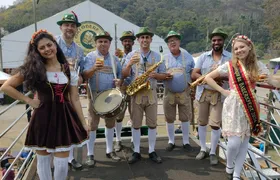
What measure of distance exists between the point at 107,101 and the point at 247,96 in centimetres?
173

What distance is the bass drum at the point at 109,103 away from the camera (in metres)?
3.36

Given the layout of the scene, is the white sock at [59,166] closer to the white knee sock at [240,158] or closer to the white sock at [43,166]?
the white sock at [43,166]

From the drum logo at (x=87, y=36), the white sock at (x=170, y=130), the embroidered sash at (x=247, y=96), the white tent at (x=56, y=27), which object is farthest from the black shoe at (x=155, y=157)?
the white tent at (x=56, y=27)

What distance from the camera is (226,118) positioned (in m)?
3.03

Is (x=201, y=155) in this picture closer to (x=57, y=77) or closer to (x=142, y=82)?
(x=142, y=82)

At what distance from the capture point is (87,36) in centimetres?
2788

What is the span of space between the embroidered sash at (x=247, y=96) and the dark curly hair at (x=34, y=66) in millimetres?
2007

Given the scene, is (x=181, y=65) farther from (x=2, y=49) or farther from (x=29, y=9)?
(x=29, y=9)

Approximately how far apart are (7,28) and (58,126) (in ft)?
275

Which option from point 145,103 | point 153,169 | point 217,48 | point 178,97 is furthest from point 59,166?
point 217,48

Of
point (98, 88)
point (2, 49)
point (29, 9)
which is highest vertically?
point (29, 9)

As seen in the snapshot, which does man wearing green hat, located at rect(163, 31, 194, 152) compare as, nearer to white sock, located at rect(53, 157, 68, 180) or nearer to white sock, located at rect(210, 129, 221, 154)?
white sock, located at rect(210, 129, 221, 154)

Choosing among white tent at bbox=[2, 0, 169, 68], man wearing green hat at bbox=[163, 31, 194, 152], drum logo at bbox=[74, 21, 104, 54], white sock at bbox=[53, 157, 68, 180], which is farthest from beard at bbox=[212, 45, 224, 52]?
white tent at bbox=[2, 0, 169, 68]

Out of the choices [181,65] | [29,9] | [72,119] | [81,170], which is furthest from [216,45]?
[29,9]
